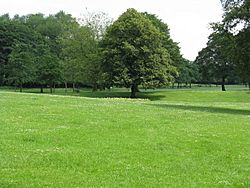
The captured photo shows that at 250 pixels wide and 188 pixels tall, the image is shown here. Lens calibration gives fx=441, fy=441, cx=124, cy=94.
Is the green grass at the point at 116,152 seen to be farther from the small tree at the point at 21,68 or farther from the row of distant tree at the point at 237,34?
the small tree at the point at 21,68

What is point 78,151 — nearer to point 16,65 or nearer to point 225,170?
point 225,170

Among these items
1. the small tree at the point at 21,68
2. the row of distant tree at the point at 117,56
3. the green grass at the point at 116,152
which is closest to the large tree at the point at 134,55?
the row of distant tree at the point at 117,56

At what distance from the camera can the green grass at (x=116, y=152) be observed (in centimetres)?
1072

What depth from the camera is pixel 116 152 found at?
45.4 feet

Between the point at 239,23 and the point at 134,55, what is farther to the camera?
the point at 134,55

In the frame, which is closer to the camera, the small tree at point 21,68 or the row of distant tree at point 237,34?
the row of distant tree at point 237,34

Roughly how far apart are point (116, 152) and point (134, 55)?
186 ft

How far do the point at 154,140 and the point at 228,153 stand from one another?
9.25ft

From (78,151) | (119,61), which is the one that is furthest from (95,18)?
(78,151)

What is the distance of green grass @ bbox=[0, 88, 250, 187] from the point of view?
10.7 m

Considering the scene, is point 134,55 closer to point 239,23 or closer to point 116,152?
point 239,23

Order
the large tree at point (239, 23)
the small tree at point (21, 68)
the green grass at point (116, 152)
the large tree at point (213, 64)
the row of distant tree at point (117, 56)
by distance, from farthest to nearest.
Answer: the large tree at point (213, 64) < the small tree at point (21, 68) < the row of distant tree at point (117, 56) < the large tree at point (239, 23) < the green grass at point (116, 152)

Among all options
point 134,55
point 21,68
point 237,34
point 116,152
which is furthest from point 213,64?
point 116,152

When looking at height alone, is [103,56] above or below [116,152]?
above
